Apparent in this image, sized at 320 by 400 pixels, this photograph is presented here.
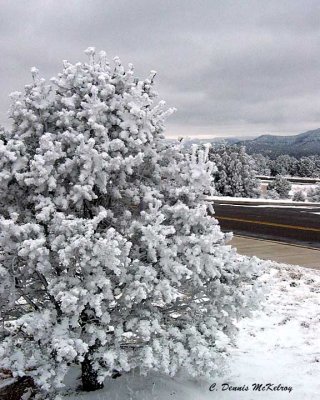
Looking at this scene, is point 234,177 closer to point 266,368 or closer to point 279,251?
point 279,251

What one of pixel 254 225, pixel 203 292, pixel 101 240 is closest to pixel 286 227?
pixel 254 225

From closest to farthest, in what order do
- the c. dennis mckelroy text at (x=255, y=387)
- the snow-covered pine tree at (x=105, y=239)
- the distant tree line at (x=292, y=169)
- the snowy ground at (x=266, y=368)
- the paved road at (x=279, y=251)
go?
1. the snow-covered pine tree at (x=105, y=239)
2. the snowy ground at (x=266, y=368)
3. the c. dennis mckelroy text at (x=255, y=387)
4. the paved road at (x=279, y=251)
5. the distant tree line at (x=292, y=169)

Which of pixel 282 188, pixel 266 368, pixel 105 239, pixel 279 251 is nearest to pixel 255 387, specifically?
pixel 266 368

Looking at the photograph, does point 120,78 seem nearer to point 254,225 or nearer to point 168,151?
point 168,151

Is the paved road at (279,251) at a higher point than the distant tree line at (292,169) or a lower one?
lower

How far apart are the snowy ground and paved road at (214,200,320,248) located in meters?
8.09

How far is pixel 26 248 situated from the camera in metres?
4.26

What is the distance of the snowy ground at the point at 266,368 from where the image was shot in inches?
215

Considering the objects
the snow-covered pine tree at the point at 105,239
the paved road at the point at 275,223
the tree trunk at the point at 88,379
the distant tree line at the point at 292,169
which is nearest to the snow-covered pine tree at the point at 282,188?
the paved road at the point at 275,223

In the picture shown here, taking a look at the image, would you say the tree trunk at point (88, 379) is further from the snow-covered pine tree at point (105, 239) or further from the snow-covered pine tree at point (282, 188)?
the snow-covered pine tree at point (282, 188)

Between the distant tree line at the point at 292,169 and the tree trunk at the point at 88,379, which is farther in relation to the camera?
the distant tree line at the point at 292,169

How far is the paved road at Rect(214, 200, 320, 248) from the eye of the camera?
17.3 m

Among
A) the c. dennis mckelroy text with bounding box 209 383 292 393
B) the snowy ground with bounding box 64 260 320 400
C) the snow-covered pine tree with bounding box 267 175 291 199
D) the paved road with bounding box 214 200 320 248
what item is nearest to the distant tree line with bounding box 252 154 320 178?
the snow-covered pine tree with bounding box 267 175 291 199

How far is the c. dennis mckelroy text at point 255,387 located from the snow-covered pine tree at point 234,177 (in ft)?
141
